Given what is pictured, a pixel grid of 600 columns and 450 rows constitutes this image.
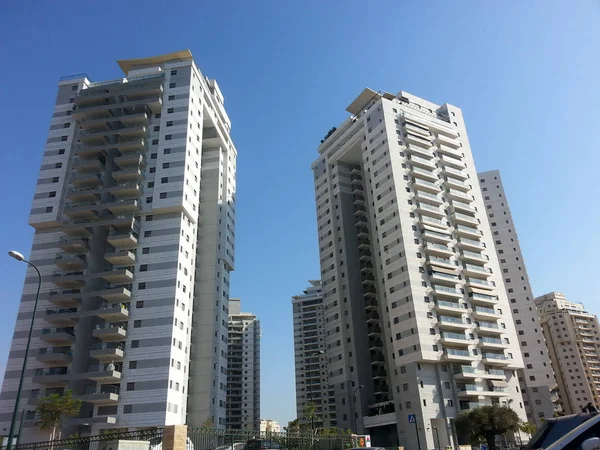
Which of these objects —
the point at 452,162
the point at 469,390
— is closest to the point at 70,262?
the point at 469,390

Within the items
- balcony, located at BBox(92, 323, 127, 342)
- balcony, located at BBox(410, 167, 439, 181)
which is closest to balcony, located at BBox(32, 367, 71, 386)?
balcony, located at BBox(92, 323, 127, 342)

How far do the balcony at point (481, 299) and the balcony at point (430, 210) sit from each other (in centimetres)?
1513

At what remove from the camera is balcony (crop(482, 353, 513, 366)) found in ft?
248

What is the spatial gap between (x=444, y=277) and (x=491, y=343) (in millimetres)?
13217

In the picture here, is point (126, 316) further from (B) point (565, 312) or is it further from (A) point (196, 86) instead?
(B) point (565, 312)

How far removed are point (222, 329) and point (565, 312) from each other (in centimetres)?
13015

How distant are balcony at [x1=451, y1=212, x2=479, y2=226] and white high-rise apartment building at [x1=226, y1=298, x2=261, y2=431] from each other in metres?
96.8

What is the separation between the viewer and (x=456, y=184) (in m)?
90.3

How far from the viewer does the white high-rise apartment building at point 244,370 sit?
151 meters

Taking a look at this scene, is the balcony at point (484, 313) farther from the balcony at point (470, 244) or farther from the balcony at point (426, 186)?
the balcony at point (426, 186)

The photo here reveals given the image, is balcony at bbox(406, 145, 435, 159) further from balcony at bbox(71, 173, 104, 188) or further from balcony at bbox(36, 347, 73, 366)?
balcony at bbox(36, 347, 73, 366)

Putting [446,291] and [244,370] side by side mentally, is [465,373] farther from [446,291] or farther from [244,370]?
[244,370]

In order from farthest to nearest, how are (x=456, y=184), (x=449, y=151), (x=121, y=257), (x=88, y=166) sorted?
(x=449, y=151) → (x=456, y=184) → (x=88, y=166) → (x=121, y=257)

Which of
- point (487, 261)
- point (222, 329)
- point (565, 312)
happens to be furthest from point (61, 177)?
point (565, 312)
